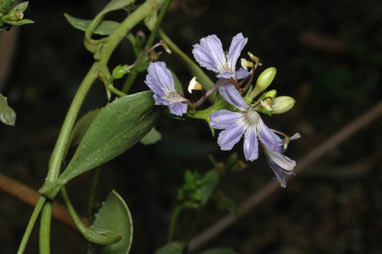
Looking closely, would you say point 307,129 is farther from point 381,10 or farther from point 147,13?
point 147,13

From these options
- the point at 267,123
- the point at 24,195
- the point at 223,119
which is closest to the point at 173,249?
the point at 24,195

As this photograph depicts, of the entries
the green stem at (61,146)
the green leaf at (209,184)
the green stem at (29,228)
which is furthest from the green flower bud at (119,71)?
the green leaf at (209,184)

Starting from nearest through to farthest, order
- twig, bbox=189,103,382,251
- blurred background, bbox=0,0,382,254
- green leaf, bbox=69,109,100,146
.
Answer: green leaf, bbox=69,109,100,146, twig, bbox=189,103,382,251, blurred background, bbox=0,0,382,254

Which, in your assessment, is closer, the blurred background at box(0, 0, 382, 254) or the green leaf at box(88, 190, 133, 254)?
the green leaf at box(88, 190, 133, 254)

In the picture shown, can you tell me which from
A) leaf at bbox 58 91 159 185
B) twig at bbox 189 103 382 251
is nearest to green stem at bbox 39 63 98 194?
leaf at bbox 58 91 159 185

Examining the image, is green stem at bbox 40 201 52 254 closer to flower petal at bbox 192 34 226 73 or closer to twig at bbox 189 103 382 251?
flower petal at bbox 192 34 226 73

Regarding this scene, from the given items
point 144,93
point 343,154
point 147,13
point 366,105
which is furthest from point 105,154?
point 366,105

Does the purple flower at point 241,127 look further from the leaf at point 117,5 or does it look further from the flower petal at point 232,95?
the leaf at point 117,5

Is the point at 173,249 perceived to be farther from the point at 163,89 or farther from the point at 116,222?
the point at 163,89
